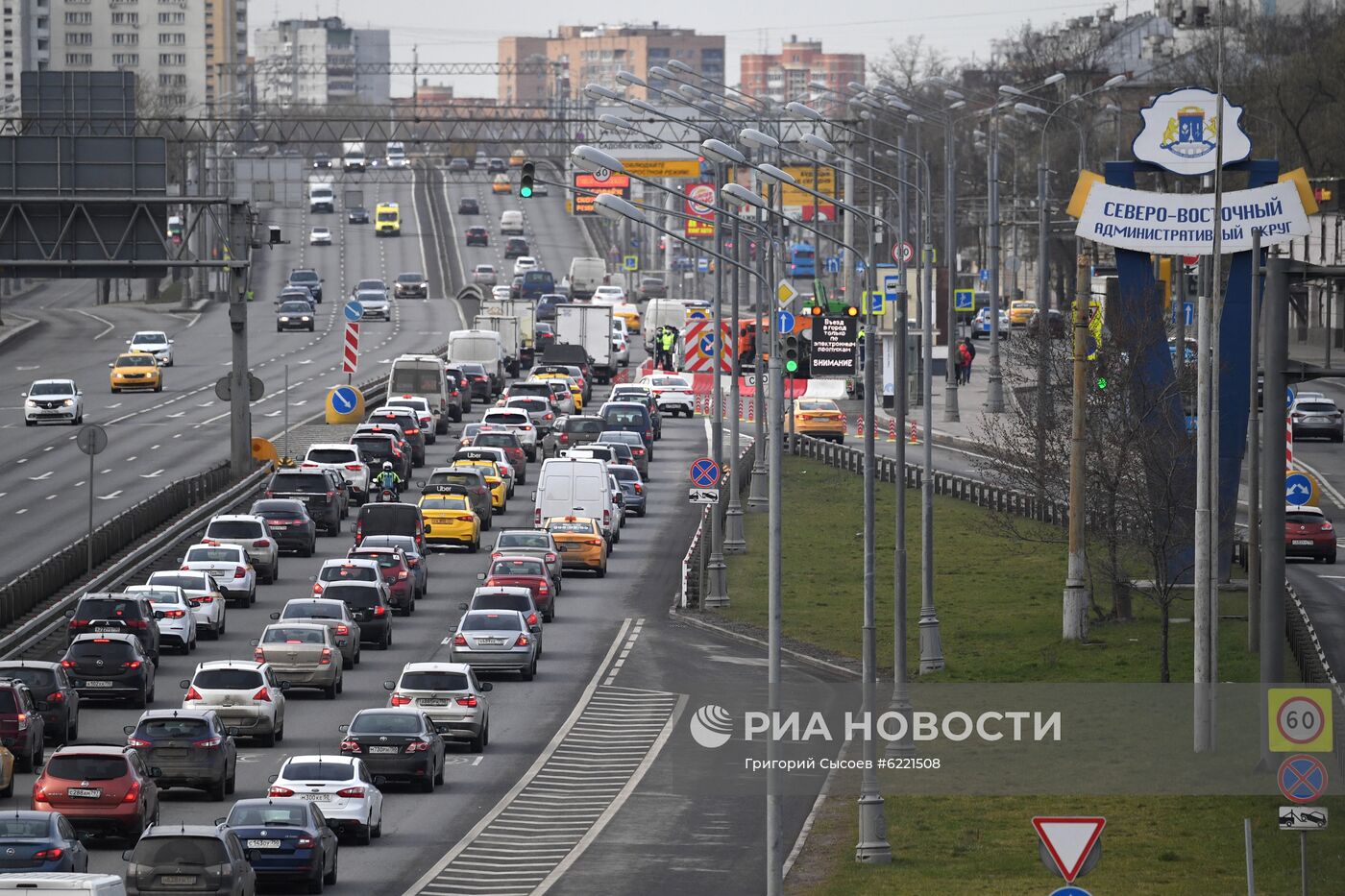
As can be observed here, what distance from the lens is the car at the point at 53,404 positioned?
80312 millimetres

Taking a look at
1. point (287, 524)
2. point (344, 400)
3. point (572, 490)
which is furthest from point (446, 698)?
point (344, 400)

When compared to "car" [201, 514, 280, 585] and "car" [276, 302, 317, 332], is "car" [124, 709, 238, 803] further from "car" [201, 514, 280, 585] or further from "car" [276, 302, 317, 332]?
"car" [276, 302, 317, 332]

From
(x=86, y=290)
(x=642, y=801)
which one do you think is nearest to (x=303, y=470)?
(x=642, y=801)

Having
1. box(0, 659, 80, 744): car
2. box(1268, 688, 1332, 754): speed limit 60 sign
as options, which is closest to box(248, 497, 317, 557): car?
box(0, 659, 80, 744): car

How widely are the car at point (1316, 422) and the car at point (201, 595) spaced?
44490 millimetres

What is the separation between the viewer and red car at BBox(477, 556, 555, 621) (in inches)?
1976

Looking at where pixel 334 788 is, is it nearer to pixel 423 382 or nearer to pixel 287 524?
pixel 287 524

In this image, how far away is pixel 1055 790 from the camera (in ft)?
110

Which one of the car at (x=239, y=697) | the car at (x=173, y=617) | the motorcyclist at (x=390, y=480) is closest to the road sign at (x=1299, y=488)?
the car at (x=173, y=617)

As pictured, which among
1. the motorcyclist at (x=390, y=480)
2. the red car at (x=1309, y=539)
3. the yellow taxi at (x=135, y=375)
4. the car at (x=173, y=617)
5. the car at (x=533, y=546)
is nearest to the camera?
the car at (x=173, y=617)

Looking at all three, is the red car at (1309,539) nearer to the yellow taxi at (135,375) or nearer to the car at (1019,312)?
the yellow taxi at (135,375)

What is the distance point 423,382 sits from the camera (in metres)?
81.5

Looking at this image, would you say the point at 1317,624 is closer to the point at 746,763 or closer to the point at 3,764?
the point at 746,763

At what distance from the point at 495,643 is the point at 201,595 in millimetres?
6617
